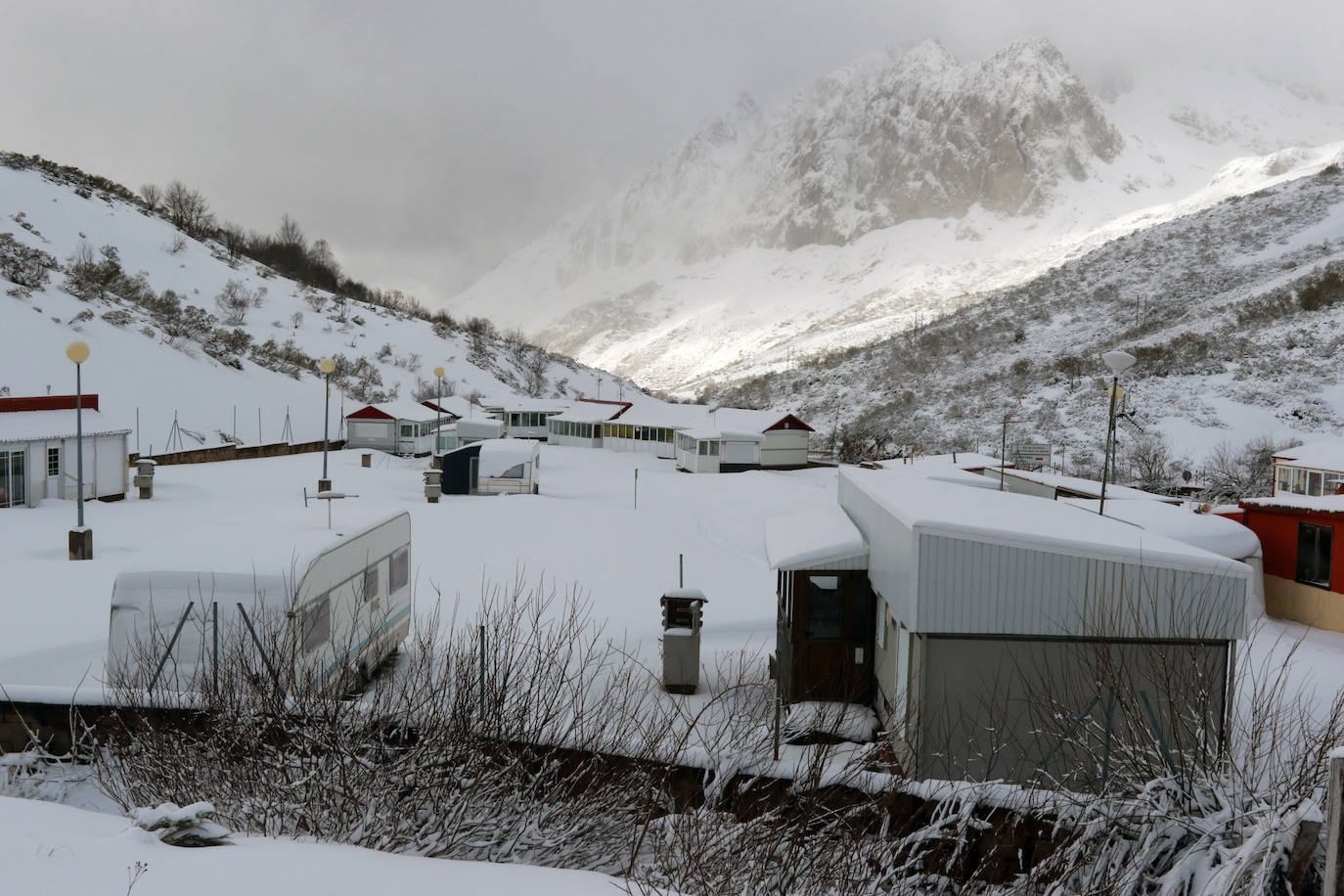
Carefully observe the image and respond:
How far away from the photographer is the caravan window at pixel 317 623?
31.8ft

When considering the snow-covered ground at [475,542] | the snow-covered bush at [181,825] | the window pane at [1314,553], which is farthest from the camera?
the window pane at [1314,553]

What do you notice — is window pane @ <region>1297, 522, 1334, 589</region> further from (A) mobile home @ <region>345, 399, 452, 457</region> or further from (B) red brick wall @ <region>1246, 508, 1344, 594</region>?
(A) mobile home @ <region>345, 399, 452, 457</region>

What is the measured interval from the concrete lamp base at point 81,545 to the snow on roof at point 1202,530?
20.9 m

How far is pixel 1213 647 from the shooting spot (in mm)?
9320

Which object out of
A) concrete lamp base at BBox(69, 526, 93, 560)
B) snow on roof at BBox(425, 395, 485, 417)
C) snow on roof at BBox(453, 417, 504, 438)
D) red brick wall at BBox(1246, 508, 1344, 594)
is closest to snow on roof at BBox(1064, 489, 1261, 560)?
red brick wall at BBox(1246, 508, 1344, 594)

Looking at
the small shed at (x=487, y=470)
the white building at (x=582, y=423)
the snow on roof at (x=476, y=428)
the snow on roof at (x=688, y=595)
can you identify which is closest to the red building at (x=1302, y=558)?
the snow on roof at (x=688, y=595)

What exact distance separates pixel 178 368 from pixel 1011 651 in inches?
2098

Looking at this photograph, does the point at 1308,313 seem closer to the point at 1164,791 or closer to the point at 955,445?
the point at 955,445

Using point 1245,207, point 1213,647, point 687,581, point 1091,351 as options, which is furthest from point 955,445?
point 1245,207

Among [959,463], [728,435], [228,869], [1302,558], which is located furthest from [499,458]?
[228,869]

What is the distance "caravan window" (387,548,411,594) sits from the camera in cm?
1280

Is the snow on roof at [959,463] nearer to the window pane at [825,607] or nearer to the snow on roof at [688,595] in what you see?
the window pane at [825,607]

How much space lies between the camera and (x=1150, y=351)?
57562 millimetres

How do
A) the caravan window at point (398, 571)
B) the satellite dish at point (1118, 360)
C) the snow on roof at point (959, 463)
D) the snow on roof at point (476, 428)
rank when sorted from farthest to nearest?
the snow on roof at point (476, 428) < the snow on roof at point (959, 463) < the satellite dish at point (1118, 360) < the caravan window at point (398, 571)
